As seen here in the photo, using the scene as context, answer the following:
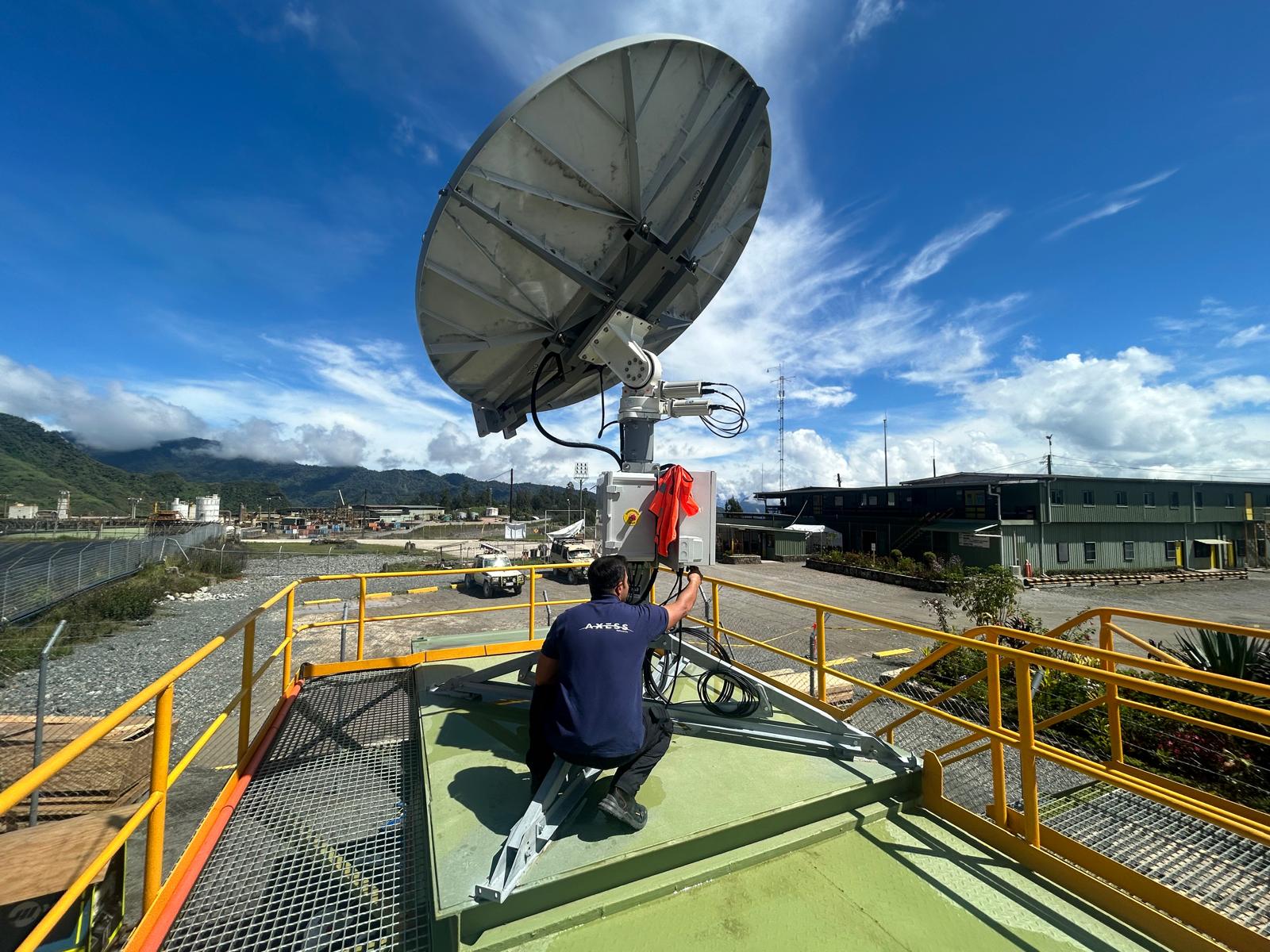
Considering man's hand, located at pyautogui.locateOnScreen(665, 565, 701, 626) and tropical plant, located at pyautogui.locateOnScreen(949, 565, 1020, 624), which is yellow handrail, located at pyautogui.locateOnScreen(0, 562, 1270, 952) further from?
tropical plant, located at pyautogui.locateOnScreen(949, 565, 1020, 624)

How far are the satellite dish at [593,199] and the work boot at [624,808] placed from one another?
4135 mm

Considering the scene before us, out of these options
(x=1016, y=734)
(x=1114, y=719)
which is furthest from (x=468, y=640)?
(x=1114, y=719)

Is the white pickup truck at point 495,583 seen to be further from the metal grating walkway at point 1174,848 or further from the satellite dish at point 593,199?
the metal grating walkway at point 1174,848

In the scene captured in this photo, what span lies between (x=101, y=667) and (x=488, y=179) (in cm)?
1720

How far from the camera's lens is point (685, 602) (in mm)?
3895

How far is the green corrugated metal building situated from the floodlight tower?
30276 mm

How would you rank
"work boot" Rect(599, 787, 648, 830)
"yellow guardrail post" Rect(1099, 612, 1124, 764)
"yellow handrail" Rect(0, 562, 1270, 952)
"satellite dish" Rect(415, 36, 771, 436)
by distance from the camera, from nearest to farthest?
"yellow handrail" Rect(0, 562, 1270, 952), "work boot" Rect(599, 787, 648, 830), "yellow guardrail post" Rect(1099, 612, 1124, 764), "satellite dish" Rect(415, 36, 771, 436)

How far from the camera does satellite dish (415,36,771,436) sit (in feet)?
15.1

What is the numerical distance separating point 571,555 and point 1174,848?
111ft

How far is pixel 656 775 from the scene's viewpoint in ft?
12.2

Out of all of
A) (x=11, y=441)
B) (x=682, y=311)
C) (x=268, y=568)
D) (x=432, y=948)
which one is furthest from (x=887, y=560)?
(x=11, y=441)

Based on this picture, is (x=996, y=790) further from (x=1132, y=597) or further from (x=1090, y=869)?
(x=1132, y=597)

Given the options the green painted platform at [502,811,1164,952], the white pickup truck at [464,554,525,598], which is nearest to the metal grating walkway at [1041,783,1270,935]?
the green painted platform at [502,811,1164,952]

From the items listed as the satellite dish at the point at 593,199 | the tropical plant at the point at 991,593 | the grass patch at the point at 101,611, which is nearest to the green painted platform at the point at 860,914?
the satellite dish at the point at 593,199
